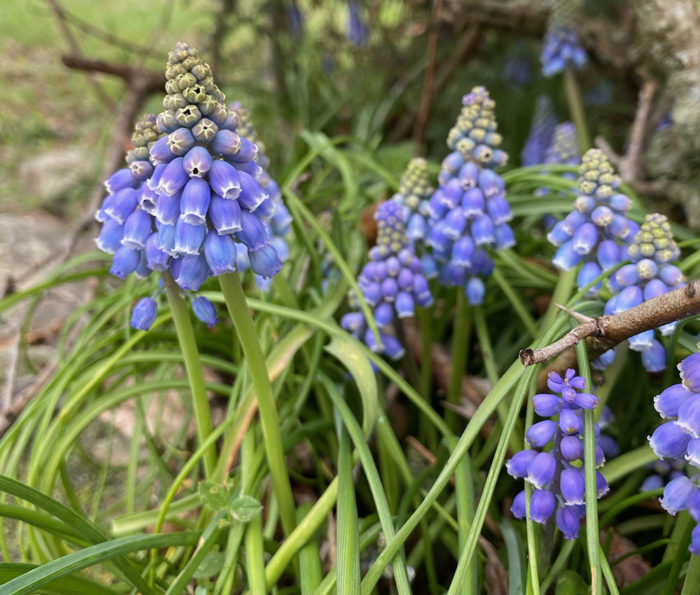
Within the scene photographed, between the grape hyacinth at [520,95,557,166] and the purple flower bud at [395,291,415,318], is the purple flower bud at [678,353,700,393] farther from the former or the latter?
the grape hyacinth at [520,95,557,166]

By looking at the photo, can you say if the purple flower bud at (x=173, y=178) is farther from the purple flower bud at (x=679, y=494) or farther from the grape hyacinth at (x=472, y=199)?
the purple flower bud at (x=679, y=494)

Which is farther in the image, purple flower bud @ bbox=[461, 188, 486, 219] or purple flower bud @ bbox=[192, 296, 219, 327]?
purple flower bud @ bbox=[461, 188, 486, 219]

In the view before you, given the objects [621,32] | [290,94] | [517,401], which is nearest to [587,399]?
[517,401]

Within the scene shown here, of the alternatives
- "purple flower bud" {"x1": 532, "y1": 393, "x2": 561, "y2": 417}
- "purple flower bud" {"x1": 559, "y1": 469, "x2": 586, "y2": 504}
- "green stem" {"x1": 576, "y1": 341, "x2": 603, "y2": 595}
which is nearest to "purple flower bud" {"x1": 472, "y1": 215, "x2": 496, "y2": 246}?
"green stem" {"x1": 576, "y1": 341, "x2": 603, "y2": 595}

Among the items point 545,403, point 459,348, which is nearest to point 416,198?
point 459,348

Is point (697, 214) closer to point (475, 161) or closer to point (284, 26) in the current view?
point (475, 161)

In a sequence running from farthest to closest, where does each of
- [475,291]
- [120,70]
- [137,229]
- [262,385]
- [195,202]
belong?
[120,70] → [475,291] → [262,385] → [137,229] → [195,202]

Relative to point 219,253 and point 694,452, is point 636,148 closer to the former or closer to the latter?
point 694,452
